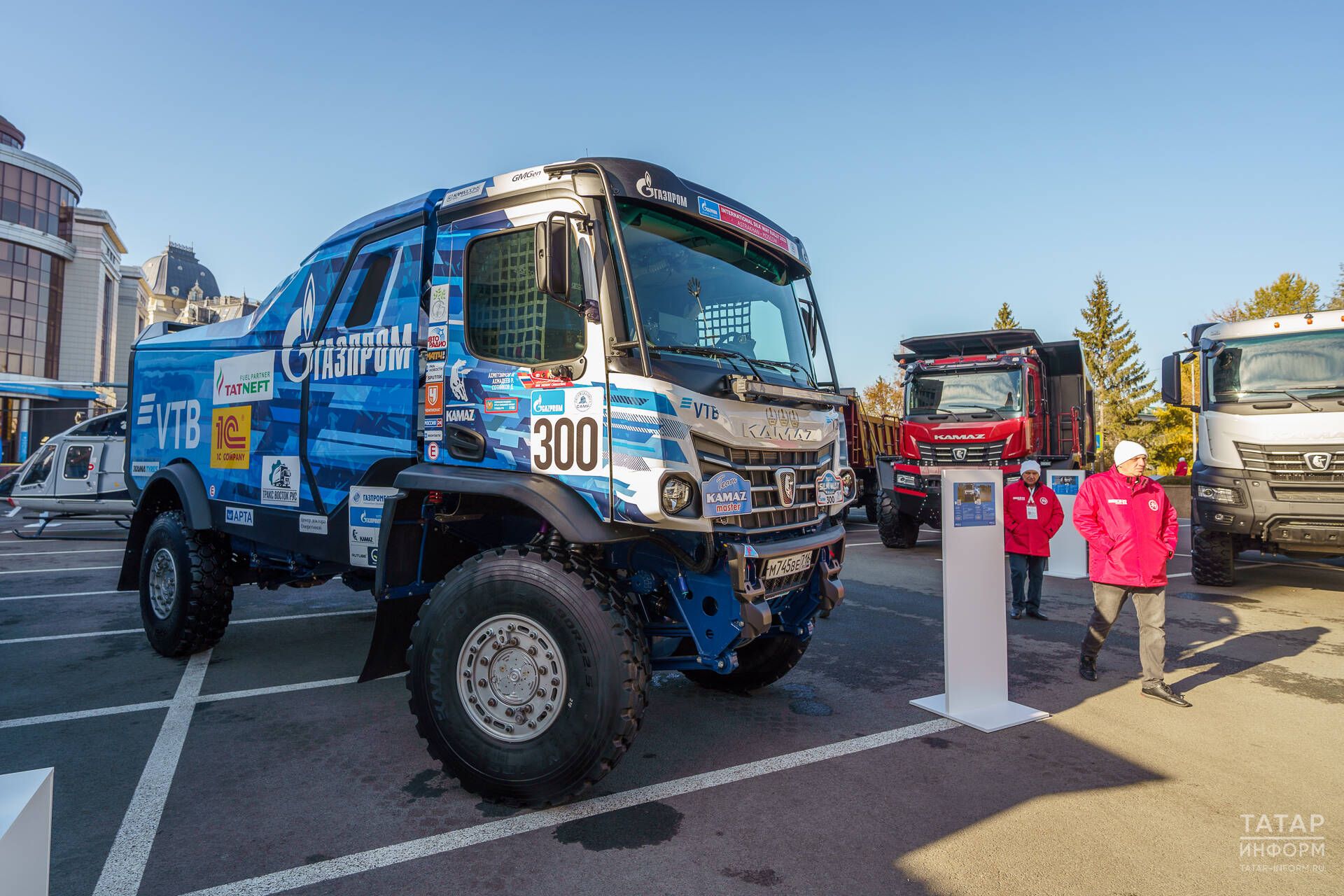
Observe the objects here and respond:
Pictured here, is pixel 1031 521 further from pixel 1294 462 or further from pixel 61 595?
pixel 61 595

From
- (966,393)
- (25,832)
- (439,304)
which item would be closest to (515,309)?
(439,304)

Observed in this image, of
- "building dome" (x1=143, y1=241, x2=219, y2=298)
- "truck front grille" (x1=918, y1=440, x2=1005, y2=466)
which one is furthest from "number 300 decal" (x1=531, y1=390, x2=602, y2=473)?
"building dome" (x1=143, y1=241, x2=219, y2=298)

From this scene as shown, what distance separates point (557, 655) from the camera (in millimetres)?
3613

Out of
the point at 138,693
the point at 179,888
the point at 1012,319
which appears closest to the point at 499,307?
the point at 179,888

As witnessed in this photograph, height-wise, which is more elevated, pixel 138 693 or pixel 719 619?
pixel 719 619

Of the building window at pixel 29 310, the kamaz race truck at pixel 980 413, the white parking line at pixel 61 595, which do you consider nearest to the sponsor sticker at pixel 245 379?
the white parking line at pixel 61 595

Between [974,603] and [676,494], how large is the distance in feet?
8.72

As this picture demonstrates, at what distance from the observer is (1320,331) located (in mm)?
9039

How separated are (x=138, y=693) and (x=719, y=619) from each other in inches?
169

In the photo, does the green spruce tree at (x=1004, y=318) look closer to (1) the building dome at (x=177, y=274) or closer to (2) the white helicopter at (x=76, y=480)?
(2) the white helicopter at (x=76, y=480)

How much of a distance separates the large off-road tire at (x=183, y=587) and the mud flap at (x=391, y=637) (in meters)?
2.55

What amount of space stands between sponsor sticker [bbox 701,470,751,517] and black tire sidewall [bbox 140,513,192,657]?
4.58 metres

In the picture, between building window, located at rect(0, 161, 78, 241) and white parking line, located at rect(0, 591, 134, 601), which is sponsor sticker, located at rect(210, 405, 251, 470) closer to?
white parking line, located at rect(0, 591, 134, 601)

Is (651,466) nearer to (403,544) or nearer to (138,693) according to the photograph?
(403,544)
